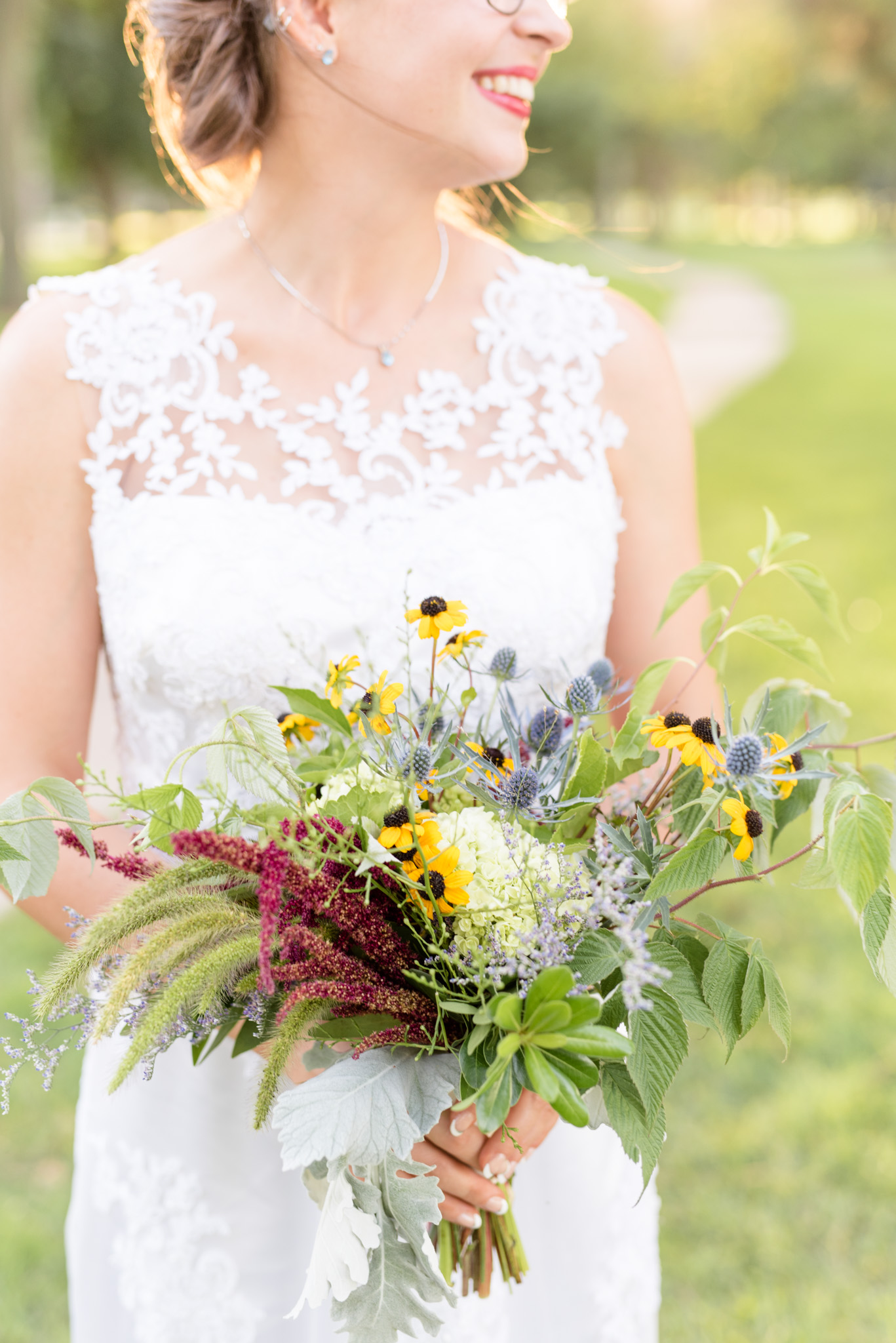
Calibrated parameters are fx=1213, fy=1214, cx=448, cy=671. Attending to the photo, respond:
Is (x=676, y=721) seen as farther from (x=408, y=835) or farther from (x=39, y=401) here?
(x=39, y=401)

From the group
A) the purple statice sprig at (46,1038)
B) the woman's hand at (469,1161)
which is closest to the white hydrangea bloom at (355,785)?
the purple statice sprig at (46,1038)

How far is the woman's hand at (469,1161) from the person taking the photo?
4.73 ft

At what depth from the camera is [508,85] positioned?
1811 mm

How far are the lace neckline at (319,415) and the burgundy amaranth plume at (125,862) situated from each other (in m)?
0.79

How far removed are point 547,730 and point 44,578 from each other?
3.05 ft

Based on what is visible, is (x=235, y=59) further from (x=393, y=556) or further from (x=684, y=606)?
(x=684, y=606)

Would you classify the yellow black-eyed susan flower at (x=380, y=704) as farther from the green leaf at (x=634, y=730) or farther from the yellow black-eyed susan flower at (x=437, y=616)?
the green leaf at (x=634, y=730)

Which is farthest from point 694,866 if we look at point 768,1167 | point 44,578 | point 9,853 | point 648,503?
point 768,1167

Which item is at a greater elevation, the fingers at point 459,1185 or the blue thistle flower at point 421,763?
the blue thistle flower at point 421,763

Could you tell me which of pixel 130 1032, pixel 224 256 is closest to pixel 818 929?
pixel 224 256

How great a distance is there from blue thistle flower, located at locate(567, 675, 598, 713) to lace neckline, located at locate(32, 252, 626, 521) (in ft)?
2.45

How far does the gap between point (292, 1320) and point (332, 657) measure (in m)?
1.08

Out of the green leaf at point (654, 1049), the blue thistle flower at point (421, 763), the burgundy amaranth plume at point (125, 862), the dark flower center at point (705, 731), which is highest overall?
the dark flower center at point (705, 731)

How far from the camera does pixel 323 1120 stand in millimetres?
1182
